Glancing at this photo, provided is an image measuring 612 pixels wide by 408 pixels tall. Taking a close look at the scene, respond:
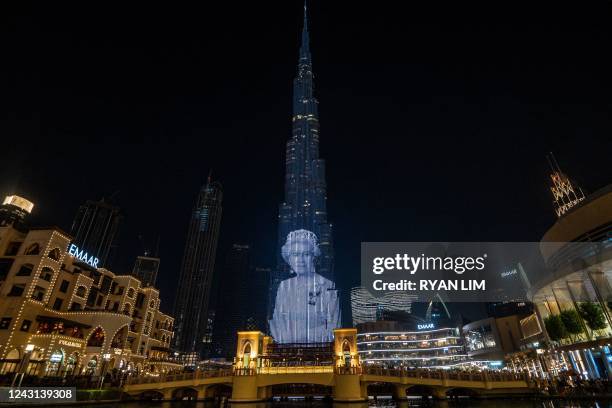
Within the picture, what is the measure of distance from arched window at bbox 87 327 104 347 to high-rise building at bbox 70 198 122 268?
116 m

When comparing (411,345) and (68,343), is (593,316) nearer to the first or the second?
(68,343)

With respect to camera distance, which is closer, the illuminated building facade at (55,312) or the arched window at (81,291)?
the illuminated building facade at (55,312)

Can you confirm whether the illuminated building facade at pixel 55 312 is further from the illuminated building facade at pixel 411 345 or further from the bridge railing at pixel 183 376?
the illuminated building facade at pixel 411 345

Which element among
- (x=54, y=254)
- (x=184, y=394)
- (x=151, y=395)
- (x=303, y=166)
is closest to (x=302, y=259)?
(x=303, y=166)

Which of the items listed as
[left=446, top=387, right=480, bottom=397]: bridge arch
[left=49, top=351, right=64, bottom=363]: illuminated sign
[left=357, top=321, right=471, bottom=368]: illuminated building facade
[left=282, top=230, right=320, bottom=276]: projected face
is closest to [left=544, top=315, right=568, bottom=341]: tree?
[left=446, top=387, right=480, bottom=397]: bridge arch

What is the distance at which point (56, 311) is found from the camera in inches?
1683

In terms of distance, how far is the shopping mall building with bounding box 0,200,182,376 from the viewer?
3734 centimetres

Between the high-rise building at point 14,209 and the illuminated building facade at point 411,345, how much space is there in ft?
345

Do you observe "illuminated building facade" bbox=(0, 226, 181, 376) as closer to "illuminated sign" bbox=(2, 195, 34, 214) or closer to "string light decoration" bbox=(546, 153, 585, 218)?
"illuminated sign" bbox=(2, 195, 34, 214)

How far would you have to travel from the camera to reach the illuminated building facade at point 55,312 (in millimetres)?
37406

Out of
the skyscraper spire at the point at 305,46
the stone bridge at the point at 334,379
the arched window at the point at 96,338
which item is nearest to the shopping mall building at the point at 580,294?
the stone bridge at the point at 334,379

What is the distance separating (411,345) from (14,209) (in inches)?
4578

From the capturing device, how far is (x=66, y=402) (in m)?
28.6

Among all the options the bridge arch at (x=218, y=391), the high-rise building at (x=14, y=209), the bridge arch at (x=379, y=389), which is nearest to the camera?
the bridge arch at (x=218, y=391)
